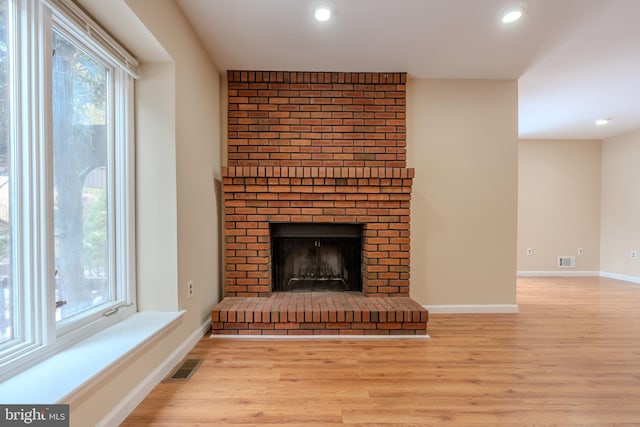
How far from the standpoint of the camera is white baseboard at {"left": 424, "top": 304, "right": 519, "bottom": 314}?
2.88 meters

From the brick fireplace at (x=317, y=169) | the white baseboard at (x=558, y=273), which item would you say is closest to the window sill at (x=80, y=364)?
the brick fireplace at (x=317, y=169)

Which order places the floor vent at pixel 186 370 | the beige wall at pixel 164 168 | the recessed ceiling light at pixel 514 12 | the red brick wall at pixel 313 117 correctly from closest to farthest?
the beige wall at pixel 164 168 → the floor vent at pixel 186 370 → the recessed ceiling light at pixel 514 12 → the red brick wall at pixel 313 117

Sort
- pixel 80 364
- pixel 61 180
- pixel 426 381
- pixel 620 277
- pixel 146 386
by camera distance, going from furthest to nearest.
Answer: pixel 620 277, pixel 426 381, pixel 146 386, pixel 61 180, pixel 80 364

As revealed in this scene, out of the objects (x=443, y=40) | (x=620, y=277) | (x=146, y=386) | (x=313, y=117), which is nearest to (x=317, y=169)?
(x=313, y=117)

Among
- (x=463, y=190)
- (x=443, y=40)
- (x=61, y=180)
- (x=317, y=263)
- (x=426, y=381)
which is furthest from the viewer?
(x=317, y=263)

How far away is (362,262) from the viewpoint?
294 centimetres

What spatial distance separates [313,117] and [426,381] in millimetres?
2272

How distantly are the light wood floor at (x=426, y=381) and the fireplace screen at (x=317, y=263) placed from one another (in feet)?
2.67

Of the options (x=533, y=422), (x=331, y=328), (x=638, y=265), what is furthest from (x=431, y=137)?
(x=638, y=265)

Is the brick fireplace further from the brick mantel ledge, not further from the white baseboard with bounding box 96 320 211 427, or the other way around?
the white baseboard with bounding box 96 320 211 427

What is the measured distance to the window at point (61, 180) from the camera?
1122 millimetres

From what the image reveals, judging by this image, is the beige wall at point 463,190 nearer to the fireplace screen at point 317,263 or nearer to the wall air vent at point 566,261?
the fireplace screen at point 317,263

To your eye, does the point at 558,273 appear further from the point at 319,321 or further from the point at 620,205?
the point at 319,321
